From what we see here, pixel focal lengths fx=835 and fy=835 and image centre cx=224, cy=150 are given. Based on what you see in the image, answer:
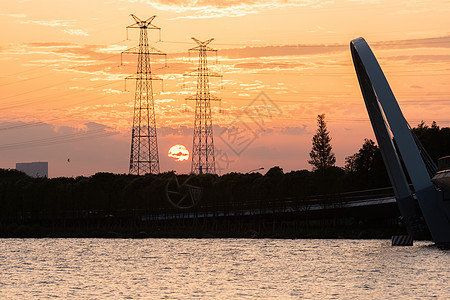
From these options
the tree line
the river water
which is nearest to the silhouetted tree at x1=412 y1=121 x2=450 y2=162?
the tree line

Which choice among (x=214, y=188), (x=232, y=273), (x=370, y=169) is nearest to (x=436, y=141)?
(x=370, y=169)

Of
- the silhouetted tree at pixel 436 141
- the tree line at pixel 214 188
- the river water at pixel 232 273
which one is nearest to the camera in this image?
the river water at pixel 232 273

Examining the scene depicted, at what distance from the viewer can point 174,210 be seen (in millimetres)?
168000

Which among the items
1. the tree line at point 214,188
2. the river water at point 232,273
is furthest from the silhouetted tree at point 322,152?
the river water at point 232,273

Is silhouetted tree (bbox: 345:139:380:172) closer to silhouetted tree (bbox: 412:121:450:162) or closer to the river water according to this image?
silhouetted tree (bbox: 412:121:450:162)

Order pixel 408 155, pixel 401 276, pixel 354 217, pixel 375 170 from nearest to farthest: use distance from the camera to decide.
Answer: pixel 401 276
pixel 408 155
pixel 354 217
pixel 375 170

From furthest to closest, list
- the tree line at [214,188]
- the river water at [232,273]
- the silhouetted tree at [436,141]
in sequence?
the tree line at [214,188], the silhouetted tree at [436,141], the river water at [232,273]

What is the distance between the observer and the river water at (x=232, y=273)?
53.7 meters

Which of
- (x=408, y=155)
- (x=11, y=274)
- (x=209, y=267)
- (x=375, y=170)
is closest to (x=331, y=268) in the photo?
(x=209, y=267)

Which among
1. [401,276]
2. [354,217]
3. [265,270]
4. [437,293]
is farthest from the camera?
[354,217]

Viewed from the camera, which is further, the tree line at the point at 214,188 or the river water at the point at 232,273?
the tree line at the point at 214,188

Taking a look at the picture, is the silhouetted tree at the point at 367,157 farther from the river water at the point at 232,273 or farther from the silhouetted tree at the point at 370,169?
the river water at the point at 232,273

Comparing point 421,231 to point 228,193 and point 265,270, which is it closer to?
point 265,270

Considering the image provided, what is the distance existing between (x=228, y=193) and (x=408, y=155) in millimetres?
83241
